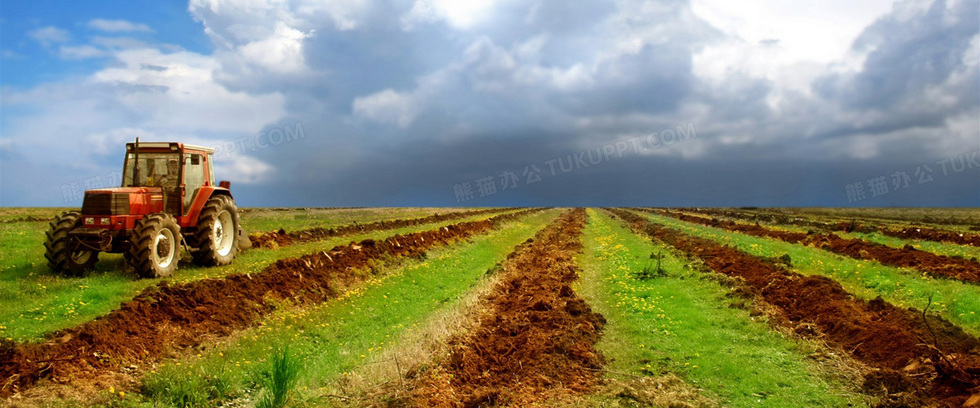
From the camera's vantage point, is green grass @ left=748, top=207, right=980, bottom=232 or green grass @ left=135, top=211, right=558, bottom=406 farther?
green grass @ left=748, top=207, right=980, bottom=232

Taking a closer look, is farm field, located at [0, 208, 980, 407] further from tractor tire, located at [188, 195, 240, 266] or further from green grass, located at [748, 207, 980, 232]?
green grass, located at [748, 207, 980, 232]

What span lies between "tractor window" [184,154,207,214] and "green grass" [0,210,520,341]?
208cm

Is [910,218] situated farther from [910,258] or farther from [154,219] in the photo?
[154,219]

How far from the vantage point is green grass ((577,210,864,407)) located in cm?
783

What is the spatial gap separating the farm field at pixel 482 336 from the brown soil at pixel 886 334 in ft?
0.14

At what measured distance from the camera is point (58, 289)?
39.1 ft

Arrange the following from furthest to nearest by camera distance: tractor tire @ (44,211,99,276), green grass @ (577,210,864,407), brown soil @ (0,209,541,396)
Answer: tractor tire @ (44,211,99,276), green grass @ (577,210,864,407), brown soil @ (0,209,541,396)

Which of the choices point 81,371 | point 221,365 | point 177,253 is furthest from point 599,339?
point 177,253

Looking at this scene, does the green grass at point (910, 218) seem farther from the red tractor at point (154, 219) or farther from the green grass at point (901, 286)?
the red tractor at point (154, 219)

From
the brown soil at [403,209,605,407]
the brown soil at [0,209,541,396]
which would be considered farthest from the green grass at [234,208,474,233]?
the brown soil at [403,209,605,407]

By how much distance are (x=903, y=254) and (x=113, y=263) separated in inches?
1061

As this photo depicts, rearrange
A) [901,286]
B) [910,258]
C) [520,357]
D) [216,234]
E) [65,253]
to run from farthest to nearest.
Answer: [910,258] → [216,234] → [901,286] → [65,253] → [520,357]

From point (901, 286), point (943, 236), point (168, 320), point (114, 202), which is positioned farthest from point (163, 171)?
point (943, 236)

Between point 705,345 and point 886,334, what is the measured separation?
2.99m
